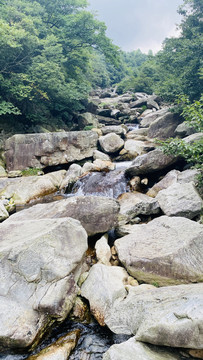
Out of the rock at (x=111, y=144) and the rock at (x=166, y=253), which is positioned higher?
the rock at (x=111, y=144)

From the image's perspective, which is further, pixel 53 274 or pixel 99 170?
pixel 99 170

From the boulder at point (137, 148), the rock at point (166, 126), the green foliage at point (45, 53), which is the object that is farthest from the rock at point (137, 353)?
the rock at point (166, 126)

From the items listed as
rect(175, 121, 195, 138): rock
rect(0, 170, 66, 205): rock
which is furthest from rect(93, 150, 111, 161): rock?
rect(175, 121, 195, 138): rock

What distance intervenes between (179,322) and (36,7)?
23.7m

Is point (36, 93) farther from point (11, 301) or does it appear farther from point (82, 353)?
point (82, 353)

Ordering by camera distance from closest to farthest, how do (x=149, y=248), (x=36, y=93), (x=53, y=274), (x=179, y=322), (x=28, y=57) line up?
1. (x=179, y=322)
2. (x=53, y=274)
3. (x=149, y=248)
4. (x=28, y=57)
5. (x=36, y=93)

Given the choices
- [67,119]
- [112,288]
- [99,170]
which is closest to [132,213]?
[112,288]

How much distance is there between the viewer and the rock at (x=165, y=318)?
2.08 m

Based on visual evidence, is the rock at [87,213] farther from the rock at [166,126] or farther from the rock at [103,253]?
the rock at [166,126]

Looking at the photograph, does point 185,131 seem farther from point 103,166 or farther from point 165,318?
point 165,318

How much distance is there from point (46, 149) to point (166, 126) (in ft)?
32.4

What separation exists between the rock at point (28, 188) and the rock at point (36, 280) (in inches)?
214

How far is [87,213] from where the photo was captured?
18.1 feet

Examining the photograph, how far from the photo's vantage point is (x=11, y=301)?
3086mm
